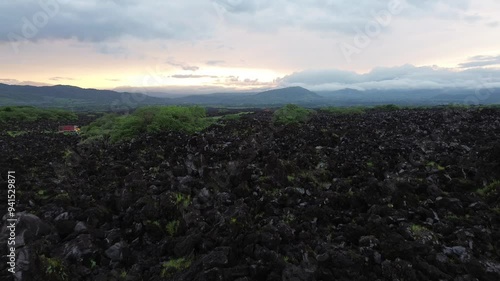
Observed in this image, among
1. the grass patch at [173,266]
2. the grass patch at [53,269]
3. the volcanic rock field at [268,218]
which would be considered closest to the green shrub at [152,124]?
the volcanic rock field at [268,218]

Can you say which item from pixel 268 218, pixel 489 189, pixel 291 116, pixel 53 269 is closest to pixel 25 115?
pixel 291 116

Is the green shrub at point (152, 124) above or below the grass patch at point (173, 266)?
above

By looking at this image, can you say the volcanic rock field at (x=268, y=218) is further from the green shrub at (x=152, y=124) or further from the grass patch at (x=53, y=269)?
the green shrub at (x=152, y=124)

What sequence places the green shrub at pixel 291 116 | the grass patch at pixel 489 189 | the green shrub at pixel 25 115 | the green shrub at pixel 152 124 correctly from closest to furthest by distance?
1. the grass patch at pixel 489 189
2. the green shrub at pixel 152 124
3. the green shrub at pixel 291 116
4. the green shrub at pixel 25 115

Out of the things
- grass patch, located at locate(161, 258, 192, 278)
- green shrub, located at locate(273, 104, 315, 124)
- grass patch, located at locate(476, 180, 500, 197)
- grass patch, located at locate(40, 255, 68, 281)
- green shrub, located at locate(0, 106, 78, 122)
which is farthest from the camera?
green shrub, located at locate(0, 106, 78, 122)

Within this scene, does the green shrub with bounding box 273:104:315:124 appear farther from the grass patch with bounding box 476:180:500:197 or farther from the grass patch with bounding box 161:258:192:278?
the grass patch with bounding box 161:258:192:278

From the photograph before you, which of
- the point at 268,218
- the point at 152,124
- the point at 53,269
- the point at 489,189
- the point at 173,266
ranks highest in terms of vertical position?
the point at 152,124

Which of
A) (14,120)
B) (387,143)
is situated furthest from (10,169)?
(14,120)

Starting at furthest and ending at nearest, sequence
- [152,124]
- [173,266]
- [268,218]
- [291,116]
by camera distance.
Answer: [291,116]
[152,124]
[268,218]
[173,266]

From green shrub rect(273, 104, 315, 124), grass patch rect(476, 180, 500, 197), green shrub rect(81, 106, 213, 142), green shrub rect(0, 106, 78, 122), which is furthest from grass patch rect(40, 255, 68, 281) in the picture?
green shrub rect(0, 106, 78, 122)

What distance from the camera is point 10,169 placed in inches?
734

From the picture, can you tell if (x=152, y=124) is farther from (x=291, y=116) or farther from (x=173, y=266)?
(x=173, y=266)

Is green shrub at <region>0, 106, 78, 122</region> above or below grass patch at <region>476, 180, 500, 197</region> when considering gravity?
below

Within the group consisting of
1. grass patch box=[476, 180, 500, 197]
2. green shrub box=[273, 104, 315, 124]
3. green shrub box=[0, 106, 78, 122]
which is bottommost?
green shrub box=[0, 106, 78, 122]
